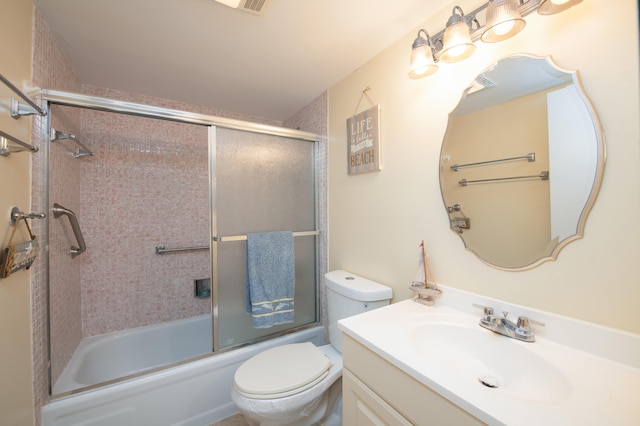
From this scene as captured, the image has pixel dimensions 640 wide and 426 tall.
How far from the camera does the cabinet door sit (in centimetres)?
74

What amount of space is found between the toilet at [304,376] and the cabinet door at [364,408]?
0.89 ft

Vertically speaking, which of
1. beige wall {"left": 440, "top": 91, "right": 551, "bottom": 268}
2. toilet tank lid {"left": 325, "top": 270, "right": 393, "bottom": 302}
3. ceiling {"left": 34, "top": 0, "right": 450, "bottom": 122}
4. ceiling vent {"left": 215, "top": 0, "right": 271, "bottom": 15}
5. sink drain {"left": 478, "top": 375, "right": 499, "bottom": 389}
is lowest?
sink drain {"left": 478, "top": 375, "right": 499, "bottom": 389}

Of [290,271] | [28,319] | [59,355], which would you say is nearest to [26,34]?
[28,319]

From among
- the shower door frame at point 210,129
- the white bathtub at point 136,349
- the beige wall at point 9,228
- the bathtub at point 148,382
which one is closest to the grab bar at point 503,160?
the shower door frame at point 210,129

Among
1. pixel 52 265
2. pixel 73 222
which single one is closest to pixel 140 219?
pixel 73 222

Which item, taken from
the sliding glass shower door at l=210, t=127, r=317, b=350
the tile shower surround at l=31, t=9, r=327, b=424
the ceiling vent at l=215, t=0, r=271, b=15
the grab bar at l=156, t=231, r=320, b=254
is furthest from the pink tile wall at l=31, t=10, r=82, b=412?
the ceiling vent at l=215, t=0, r=271, b=15

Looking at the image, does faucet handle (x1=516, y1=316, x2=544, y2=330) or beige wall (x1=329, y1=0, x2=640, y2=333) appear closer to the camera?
beige wall (x1=329, y1=0, x2=640, y2=333)

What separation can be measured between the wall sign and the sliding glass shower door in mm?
431

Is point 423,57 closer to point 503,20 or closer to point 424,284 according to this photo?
point 503,20

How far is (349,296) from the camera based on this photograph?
1.36 metres

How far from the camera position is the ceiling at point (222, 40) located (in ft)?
3.64

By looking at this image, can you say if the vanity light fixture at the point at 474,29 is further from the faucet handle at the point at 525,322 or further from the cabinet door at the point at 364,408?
the cabinet door at the point at 364,408

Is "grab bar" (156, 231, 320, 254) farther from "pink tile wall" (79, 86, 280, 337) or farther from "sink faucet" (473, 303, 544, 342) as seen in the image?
"sink faucet" (473, 303, 544, 342)

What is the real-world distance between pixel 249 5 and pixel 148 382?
6.41 ft
